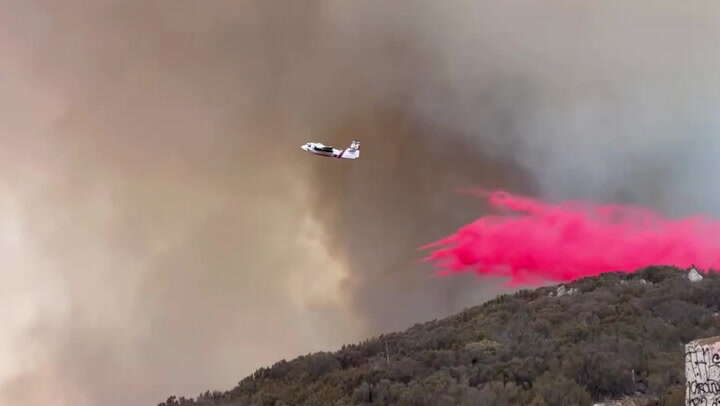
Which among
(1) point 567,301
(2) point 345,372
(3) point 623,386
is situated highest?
(1) point 567,301

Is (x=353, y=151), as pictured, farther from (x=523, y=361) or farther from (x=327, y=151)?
(x=523, y=361)

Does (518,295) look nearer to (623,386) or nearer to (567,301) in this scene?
(567,301)

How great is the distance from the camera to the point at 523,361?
21.6 metres

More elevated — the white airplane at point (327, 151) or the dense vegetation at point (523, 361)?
the white airplane at point (327, 151)

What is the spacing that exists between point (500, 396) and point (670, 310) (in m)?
16.2

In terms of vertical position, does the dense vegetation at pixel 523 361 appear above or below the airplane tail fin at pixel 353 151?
below

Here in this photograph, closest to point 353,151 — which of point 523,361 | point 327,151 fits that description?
point 327,151

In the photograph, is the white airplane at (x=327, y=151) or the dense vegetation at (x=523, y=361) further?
the white airplane at (x=327, y=151)

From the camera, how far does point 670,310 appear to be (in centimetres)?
2938

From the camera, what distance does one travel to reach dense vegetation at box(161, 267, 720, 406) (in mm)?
18469

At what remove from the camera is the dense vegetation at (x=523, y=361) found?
18469mm

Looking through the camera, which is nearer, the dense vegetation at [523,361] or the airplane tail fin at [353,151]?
the dense vegetation at [523,361]

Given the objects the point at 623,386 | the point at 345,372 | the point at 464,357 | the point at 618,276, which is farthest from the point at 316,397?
the point at 618,276

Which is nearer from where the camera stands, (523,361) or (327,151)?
(523,361)
